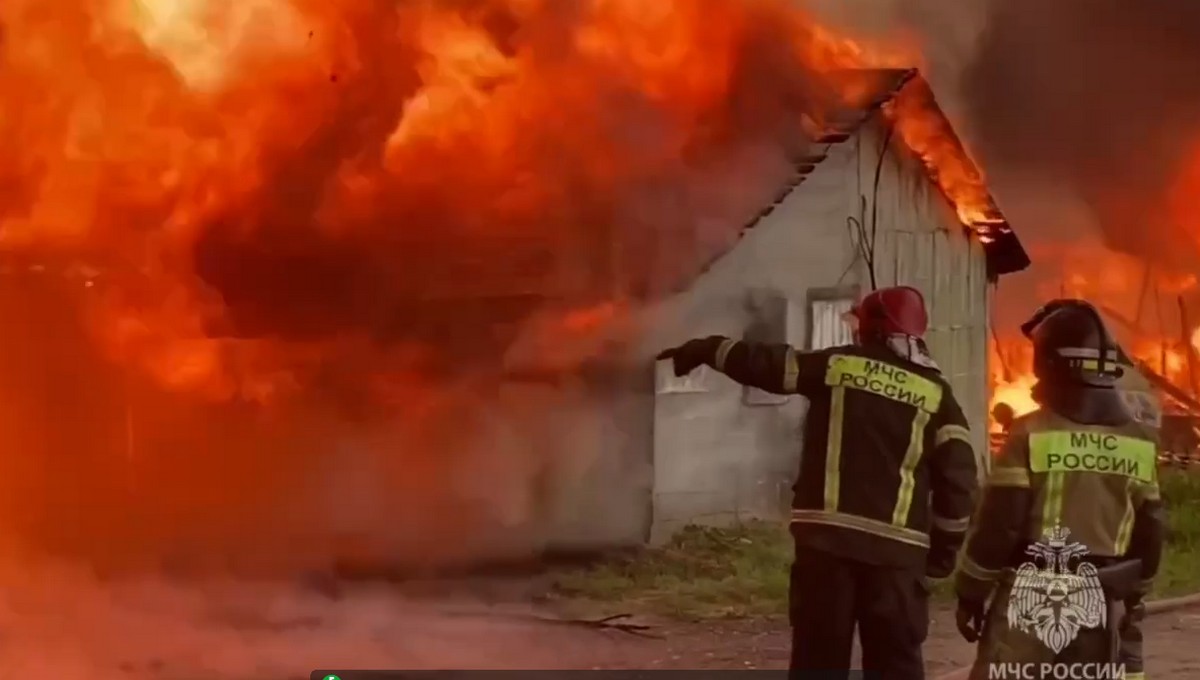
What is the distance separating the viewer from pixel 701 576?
2648mm

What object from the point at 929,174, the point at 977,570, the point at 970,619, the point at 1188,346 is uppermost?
the point at 929,174

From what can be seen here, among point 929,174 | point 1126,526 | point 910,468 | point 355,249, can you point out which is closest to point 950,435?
point 910,468

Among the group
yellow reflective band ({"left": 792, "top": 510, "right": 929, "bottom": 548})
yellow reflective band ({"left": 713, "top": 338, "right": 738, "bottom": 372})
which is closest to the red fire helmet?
yellow reflective band ({"left": 713, "top": 338, "right": 738, "bottom": 372})

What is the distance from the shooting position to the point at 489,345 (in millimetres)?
2713

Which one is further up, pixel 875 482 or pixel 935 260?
pixel 935 260

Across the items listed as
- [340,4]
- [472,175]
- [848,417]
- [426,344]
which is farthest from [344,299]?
[848,417]

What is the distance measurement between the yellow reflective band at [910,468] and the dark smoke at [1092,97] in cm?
93

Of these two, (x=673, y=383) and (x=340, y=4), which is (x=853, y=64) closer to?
(x=673, y=383)

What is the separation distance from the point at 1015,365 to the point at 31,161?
2589mm

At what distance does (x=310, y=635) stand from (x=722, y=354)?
1215mm

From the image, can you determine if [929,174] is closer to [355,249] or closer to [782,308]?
[782,308]

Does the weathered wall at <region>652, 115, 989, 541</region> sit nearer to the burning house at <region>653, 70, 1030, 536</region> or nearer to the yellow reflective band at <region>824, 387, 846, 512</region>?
the burning house at <region>653, 70, 1030, 536</region>

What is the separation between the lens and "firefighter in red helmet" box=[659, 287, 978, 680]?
7.63ft

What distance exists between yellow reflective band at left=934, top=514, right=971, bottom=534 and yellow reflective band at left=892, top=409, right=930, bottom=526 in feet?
0.26
